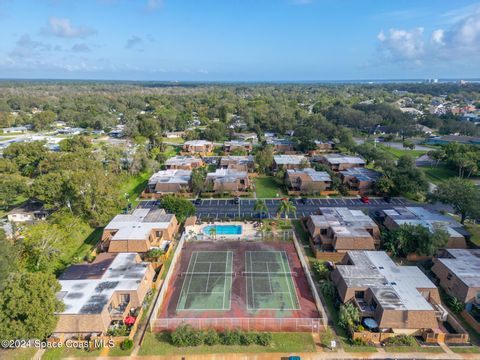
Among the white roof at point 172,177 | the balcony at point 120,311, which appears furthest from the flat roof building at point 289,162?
the balcony at point 120,311

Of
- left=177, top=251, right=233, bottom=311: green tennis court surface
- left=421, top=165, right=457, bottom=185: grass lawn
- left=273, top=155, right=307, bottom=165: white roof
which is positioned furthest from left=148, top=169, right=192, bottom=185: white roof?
left=421, top=165, right=457, bottom=185: grass lawn

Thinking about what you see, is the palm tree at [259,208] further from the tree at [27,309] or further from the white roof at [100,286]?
the tree at [27,309]

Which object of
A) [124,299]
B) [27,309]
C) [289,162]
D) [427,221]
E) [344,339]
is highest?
[27,309]

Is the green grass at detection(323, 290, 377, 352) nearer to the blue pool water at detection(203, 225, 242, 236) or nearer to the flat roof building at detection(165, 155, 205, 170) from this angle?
the blue pool water at detection(203, 225, 242, 236)

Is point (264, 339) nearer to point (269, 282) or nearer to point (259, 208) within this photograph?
point (269, 282)

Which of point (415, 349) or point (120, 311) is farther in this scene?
point (120, 311)

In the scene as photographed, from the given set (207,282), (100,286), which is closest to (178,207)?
(207,282)
